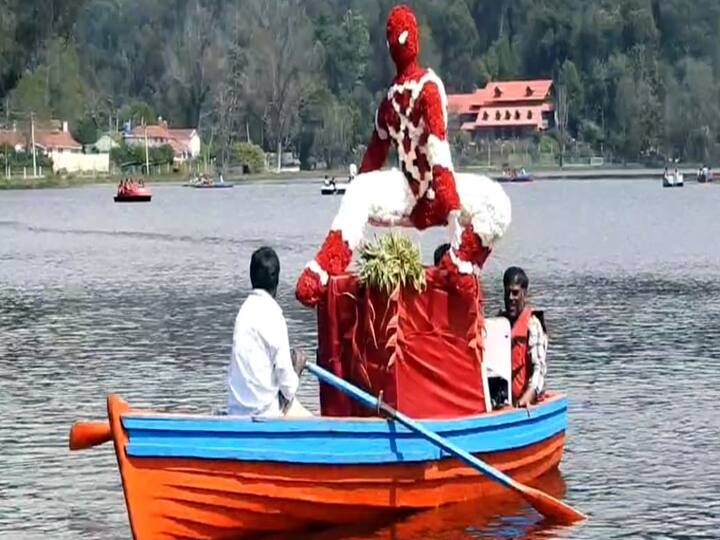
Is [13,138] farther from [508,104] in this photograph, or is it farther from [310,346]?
[310,346]

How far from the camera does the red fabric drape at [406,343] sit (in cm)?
1473

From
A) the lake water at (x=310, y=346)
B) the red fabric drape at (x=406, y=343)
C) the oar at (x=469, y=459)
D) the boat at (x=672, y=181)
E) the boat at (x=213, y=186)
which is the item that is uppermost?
the red fabric drape at (x=406, y=343)

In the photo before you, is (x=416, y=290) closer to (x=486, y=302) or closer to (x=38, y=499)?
(x=38, y=499)

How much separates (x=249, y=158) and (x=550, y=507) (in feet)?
481

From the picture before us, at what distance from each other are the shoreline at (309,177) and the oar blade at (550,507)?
12189 centimetres

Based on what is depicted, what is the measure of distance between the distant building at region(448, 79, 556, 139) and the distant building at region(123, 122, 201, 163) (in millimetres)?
28077

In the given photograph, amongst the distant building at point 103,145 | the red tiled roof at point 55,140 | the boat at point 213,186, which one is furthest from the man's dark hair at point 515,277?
the distant building at point 103,145

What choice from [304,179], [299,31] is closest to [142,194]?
[304,179]

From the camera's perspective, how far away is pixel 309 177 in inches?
6235

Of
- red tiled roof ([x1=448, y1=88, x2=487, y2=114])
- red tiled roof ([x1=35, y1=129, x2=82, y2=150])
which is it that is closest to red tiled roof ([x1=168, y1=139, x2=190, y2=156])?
red tiled roof ([x1=35, y1=129, x2=82, y2=150])

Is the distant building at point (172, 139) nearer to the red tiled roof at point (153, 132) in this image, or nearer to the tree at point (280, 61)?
the red tiled roof at point (153, 132)

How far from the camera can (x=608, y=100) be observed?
174 m

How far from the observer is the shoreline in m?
142

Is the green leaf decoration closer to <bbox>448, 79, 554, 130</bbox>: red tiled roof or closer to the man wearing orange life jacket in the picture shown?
the man wearing orange life jacket
